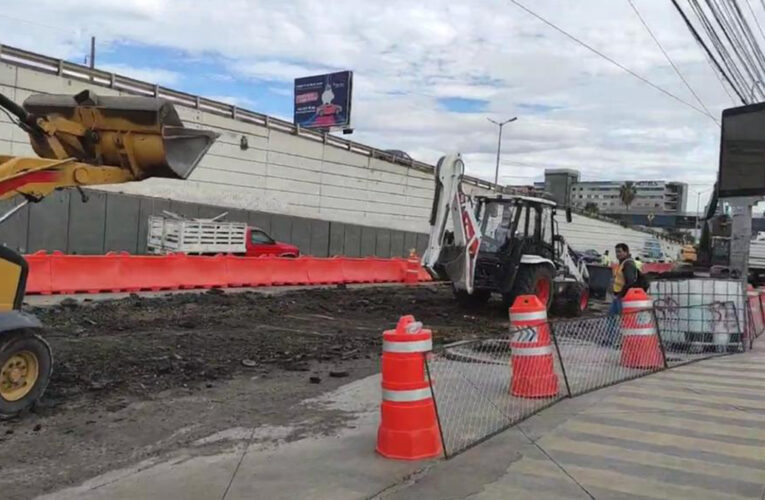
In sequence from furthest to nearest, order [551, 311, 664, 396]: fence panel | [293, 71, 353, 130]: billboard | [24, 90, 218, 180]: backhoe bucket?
[293, 71, 353, 130]: billboard → [551, 311, 664, 396]: fence panel → [24, 90, 218, 180]: backhoe bucket

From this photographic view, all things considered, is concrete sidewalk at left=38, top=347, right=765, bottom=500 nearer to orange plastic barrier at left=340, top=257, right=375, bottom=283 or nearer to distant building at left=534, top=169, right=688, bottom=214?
orange plastic barrier at left=340, top=257, right=375, bottom=283

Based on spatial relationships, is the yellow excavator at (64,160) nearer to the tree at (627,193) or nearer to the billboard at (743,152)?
the billboard at (743,152)

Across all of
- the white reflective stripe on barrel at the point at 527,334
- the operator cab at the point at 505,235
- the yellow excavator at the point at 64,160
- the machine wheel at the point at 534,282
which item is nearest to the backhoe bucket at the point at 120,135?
the yellow excavator at the point at 64,160

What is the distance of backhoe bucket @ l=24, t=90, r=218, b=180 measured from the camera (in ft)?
21.7

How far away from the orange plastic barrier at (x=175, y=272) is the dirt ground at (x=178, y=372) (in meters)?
2.09

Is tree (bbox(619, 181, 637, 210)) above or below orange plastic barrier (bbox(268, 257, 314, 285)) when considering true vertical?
above

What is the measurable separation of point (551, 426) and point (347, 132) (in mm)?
52116

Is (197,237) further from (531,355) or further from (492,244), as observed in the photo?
(531,355)

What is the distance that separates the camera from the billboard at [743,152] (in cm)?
1346

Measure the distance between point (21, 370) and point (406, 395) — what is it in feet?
11.7

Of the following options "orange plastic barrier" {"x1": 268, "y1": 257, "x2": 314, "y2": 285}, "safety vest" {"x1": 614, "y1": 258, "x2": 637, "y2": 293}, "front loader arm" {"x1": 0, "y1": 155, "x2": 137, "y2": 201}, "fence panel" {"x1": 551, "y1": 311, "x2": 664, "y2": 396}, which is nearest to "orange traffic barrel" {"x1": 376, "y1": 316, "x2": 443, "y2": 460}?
"fence panel" {"x1": 551, "y1": 311, "x2": 664, "y2": 396}

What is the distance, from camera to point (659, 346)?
29.7 feet

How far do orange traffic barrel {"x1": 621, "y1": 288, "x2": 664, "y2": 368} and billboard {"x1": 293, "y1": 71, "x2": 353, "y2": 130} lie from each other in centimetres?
4838

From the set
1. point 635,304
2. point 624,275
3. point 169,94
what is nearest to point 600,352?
point 635,304
